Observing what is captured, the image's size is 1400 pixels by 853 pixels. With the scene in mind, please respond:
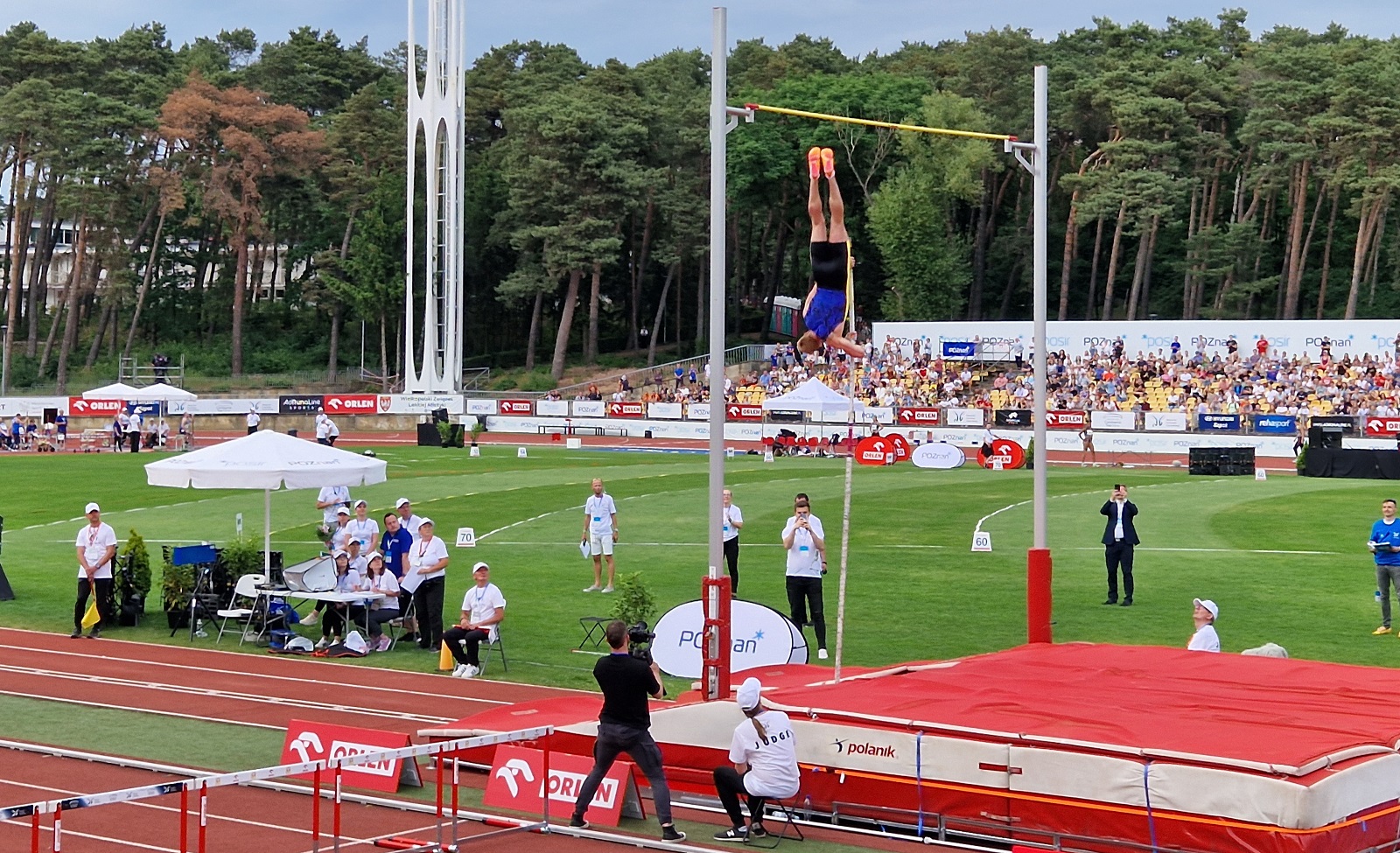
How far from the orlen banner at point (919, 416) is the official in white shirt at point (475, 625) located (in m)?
42.2

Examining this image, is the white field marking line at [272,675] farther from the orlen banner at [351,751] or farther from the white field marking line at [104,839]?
the white field marking line at [104,839]

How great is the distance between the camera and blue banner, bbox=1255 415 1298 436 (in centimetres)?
5497

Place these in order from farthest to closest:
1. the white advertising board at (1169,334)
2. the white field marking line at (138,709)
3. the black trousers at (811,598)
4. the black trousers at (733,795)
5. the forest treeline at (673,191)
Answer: the forest treeline at (673,191) → the white advertising board at (1169,334) → the black trousers at (811,598) → the white field marking line at (138,709) → the black trousers at (733,795)

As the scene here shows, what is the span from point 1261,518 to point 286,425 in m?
46.1

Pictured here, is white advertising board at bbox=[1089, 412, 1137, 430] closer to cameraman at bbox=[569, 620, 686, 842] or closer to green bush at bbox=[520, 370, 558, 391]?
green bush at bbox=[520, 370, 558, 391]

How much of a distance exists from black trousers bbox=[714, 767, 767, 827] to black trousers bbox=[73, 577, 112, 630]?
13.0 meters

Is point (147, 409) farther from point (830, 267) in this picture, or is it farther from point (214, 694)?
point (830, 267)

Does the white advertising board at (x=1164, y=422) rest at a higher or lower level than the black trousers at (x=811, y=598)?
higher

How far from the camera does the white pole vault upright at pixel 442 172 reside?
68.4 m

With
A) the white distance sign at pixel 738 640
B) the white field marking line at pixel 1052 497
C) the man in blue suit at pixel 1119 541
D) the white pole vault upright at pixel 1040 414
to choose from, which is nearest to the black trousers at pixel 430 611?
the white distance sign at pixel 738 640

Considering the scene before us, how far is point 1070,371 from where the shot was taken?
6450 centimetres

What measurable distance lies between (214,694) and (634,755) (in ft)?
25.1

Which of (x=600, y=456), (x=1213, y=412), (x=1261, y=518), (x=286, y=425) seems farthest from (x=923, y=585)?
(x=286, y=425)

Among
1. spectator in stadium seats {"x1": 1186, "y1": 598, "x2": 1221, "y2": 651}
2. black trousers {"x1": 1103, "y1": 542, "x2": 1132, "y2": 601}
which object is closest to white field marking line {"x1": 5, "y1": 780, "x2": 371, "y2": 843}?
spectator in stadium seats {"x1": 1186, "y1": 598, "x2": 1221, "y2": 651}
